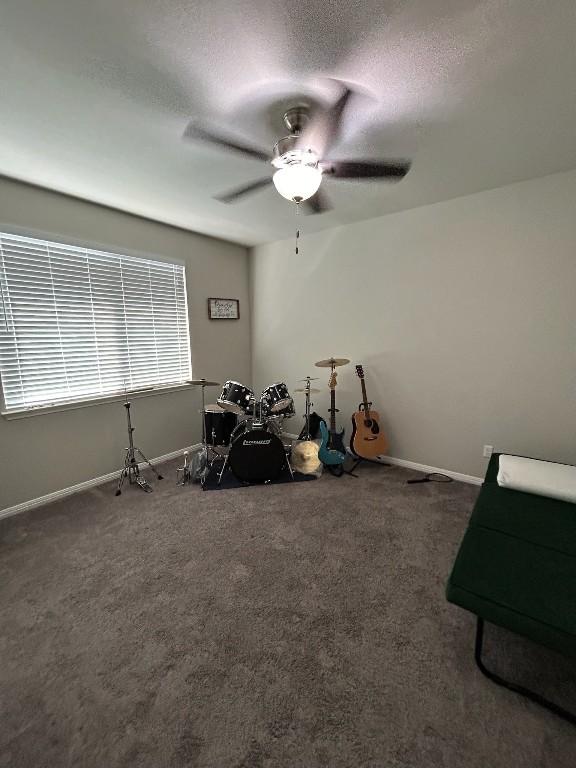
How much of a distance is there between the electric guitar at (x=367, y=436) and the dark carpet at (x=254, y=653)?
833mm

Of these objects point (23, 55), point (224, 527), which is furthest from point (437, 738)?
point (23, 55)

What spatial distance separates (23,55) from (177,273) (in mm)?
2233

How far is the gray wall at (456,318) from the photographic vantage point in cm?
235

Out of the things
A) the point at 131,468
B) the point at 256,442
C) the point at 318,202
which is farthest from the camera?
the point at 131,468

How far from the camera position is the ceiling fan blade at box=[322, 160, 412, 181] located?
5.36 ft

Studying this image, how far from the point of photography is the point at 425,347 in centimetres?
295

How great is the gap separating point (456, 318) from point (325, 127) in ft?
6.14

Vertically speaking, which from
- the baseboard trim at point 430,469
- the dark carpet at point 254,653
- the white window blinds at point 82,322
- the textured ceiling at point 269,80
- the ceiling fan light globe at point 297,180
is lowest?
the dark carpet at point 254,653

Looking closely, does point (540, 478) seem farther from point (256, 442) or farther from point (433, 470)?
point (256, 442)

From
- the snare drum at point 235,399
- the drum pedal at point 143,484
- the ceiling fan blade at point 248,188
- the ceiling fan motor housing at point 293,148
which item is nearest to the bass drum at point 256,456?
the snare drum at point 235,399

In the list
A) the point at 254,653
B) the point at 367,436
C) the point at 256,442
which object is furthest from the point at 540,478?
the point at 256,442

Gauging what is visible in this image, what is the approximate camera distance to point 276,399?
3.04m

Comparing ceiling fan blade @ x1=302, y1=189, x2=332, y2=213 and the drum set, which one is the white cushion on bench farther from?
ceiling fan blade @ x1=302, y1=189, x2=332, y2=213

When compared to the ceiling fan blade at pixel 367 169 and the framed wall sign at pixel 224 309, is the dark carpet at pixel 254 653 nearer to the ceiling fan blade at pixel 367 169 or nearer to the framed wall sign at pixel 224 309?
the ceiling fan blade at pixel 367 169
